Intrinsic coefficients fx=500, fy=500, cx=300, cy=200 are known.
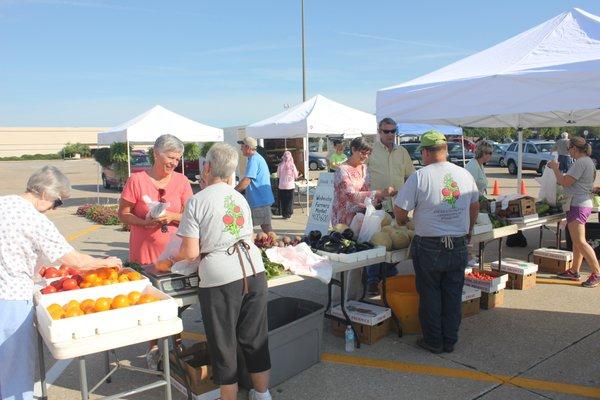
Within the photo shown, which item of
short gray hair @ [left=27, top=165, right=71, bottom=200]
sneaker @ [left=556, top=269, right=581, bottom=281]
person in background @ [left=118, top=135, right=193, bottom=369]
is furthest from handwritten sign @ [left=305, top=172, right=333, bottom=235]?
short gray hair @ [left=27, top=165, right=71, bottom=200]

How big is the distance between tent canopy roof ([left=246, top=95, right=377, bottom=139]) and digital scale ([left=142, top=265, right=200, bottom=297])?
27.8 ft

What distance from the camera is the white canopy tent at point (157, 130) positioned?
490 inches

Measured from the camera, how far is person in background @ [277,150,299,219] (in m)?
11.2

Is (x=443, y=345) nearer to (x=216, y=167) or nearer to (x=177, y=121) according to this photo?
(x=216, y=167)

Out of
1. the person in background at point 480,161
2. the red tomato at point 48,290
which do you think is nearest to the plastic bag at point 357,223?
the person in background at point 480,161

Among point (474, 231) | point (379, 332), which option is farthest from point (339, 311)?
point (474, 231)

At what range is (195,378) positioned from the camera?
3.38 metres

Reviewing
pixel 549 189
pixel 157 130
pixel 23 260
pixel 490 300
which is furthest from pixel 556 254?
pixel 157 130

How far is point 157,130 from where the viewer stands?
12.8 metres

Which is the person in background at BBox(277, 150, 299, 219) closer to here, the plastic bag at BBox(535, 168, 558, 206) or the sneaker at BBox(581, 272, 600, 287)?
the plastic bag at BBox(535, 168, 558, 206)

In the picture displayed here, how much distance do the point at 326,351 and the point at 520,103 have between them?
2880mm

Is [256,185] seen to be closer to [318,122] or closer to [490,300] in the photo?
[490,300]

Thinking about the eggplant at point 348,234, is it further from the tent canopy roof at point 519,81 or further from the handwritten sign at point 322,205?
the handwritten sign at point 322,205

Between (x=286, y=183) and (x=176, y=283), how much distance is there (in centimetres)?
813
